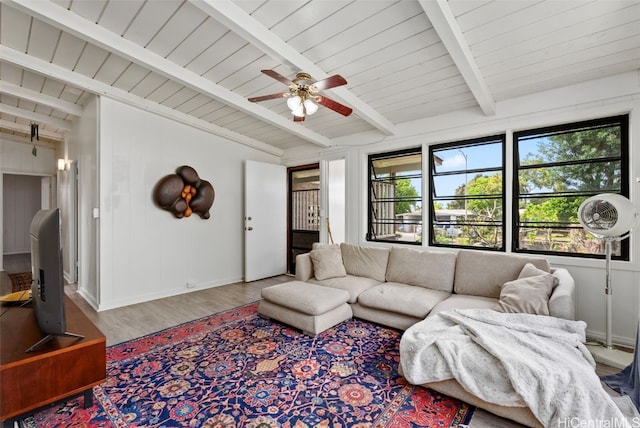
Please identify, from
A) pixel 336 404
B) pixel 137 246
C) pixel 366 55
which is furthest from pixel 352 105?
pixel 137 246

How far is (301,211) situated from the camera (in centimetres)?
568

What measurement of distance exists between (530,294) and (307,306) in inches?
73.3

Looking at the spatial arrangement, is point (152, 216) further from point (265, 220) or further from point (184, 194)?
point (265, 220)

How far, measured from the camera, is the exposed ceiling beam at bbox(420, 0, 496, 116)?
1832 millimetres

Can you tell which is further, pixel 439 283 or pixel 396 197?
pixel 396 197

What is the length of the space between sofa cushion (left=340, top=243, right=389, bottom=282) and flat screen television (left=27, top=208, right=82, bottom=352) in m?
2.90

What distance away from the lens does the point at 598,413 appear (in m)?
1.37

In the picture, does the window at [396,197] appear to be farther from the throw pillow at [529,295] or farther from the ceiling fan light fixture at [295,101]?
the ceiling fan light fixture at [295,101]

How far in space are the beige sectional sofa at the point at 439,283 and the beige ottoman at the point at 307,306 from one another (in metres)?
0.26

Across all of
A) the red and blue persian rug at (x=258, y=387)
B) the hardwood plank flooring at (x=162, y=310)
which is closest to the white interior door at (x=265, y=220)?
the hardwood plank flooring at (x=162, y=310)

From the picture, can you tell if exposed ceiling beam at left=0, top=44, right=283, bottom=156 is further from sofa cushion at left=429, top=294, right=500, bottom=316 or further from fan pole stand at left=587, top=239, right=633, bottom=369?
fan pole stand at left=587, top=239, right=633, bottom=369

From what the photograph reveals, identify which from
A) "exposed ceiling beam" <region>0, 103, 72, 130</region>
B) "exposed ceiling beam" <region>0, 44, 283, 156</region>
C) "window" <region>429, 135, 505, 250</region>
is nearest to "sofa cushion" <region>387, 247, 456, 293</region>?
"window" <region>429, 135, 505, 250</region>

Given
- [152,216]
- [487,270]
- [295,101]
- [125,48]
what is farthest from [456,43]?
[152,216]

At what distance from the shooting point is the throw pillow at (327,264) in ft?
11.7
